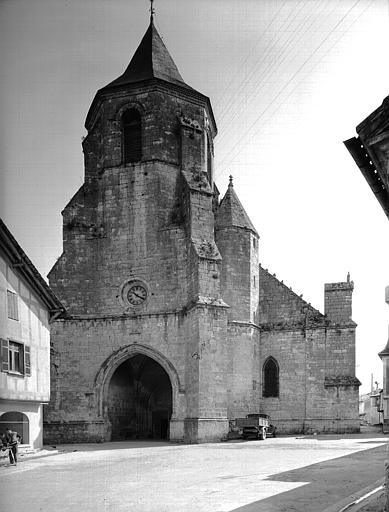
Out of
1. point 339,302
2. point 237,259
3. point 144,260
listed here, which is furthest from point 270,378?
point 144,260

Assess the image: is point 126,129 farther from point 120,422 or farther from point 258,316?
point 120,422

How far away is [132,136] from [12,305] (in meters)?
13.8

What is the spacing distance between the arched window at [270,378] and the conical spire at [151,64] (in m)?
14.7

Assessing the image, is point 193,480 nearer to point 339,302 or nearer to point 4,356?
point 4,356

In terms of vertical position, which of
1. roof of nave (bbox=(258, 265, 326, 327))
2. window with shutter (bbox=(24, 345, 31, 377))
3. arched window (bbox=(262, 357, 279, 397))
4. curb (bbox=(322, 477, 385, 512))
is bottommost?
arched window (bbox=(262, 357, 279, 397))

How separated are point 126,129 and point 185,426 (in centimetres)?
1421

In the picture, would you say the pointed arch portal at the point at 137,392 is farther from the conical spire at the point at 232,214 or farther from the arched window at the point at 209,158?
the arched window at the point at 209,158

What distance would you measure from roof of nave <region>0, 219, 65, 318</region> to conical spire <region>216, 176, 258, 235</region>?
12.8 m

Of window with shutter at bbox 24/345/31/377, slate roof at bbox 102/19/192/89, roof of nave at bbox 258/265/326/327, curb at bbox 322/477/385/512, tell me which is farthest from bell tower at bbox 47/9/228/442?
curb at bbox 322/477/385/512

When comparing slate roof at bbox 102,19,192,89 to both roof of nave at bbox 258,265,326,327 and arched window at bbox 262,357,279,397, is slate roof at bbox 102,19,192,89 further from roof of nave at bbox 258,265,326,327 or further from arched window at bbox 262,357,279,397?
arched window at bbox 262,357,279,397

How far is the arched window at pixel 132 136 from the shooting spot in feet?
103

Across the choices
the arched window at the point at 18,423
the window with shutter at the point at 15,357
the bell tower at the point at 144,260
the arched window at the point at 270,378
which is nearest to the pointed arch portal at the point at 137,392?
the bell tower at the point at 144,260

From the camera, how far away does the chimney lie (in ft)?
111

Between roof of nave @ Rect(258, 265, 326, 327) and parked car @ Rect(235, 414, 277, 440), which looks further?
roof of nave @ Rect(258, 265, 326, 327)
